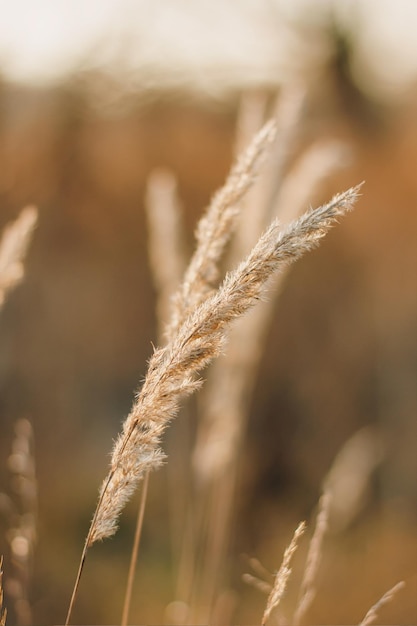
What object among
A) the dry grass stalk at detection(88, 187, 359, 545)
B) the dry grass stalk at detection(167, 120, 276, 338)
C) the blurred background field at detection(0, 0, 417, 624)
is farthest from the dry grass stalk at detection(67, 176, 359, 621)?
the blurred background field at detection(0, 0, 417, 624)

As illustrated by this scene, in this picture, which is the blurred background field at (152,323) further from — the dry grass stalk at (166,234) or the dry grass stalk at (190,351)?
the dry grass stalk at (190,351)

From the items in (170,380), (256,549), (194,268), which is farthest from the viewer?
(256,549)

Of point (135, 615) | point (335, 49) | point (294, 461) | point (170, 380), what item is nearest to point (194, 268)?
point (170, 380)

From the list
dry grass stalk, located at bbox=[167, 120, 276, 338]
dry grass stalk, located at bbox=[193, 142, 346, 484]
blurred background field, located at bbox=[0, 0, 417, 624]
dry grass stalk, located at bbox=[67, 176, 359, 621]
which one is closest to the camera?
dry grass stalk, located at bbox=[67, 176, 359, 621]

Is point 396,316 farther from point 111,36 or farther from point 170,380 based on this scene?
point 170,380

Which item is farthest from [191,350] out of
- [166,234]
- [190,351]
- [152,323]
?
[152,323]

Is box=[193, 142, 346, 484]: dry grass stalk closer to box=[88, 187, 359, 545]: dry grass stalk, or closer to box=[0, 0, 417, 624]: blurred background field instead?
box=[88, 187, 359, 545]: dry grass stalk

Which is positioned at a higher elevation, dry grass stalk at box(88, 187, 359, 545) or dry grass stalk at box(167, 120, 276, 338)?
dry grass stalk at box(167, 120, 276, 338)
